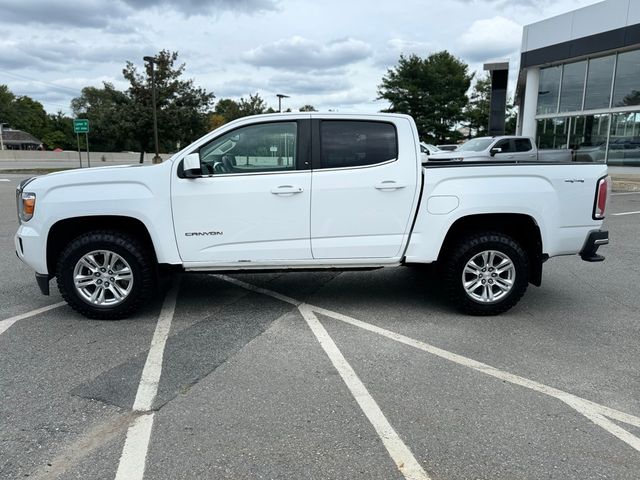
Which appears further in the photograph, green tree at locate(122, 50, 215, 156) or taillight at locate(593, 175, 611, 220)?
green tree at locate(122, 50, 215, 156)

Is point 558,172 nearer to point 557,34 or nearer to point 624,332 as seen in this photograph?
point 624,332

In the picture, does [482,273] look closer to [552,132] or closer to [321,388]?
[321,388]

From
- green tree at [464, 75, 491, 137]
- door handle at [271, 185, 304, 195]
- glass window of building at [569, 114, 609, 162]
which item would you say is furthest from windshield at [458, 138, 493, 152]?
green tree at [464, 75, 491, 137]

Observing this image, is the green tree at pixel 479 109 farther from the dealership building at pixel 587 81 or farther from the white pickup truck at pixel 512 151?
the white pickup truck at pixel 512 151

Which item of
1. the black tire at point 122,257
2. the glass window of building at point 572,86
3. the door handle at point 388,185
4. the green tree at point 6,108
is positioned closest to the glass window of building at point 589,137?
the glass window of building at point 572,86

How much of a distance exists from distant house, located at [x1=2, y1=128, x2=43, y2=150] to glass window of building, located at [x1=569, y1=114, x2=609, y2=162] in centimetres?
9577

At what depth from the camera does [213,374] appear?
3.73 meters

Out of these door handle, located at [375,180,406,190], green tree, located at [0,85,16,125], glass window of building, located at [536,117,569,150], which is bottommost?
door handle, located at [375,180,406,190]

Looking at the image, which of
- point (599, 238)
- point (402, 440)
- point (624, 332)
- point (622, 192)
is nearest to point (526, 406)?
point (402, 440)

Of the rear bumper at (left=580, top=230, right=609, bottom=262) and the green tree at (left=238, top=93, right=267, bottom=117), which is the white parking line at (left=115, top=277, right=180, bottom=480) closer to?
the rear bumper at (left=580, top=230, right=609, bottom=262)

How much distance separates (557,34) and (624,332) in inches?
961

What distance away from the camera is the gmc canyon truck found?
4680 millimetres

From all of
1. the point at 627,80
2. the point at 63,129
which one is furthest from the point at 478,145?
the point at 63,129

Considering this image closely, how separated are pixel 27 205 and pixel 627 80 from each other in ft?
80.0
